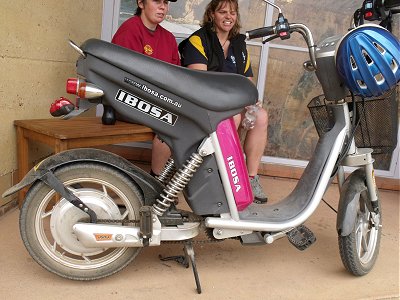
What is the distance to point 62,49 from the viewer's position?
3.07 meters

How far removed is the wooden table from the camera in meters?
2.44

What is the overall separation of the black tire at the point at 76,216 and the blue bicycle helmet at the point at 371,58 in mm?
1110

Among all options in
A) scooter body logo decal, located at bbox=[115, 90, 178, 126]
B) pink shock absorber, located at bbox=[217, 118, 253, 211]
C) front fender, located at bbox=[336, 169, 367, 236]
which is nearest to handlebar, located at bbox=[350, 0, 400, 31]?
front fender, located at bbox=[336, 169, 367, 236]

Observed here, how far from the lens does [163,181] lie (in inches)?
84.1

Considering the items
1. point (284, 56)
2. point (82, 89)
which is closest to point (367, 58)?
point (82, 89)

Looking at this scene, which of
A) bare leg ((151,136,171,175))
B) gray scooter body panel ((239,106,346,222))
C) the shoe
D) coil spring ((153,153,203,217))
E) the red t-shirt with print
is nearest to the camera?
coil spring ((153,153,203,217))

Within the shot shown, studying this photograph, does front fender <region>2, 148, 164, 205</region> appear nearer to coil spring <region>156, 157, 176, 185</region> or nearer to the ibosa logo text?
coil spring <region>156, 157, 176, 185</region>

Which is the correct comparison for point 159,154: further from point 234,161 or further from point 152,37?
point 234,161

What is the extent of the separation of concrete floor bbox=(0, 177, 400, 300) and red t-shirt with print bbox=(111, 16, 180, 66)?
1282 millimetres

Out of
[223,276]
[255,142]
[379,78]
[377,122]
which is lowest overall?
[223,276]

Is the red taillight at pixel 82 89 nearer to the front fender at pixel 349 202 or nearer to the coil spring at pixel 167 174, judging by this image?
the coil spring at pixel 167 174

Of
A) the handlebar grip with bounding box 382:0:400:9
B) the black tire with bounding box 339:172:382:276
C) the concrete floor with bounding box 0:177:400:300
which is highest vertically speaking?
the handlebar grip with bounding box 382:0:400:9

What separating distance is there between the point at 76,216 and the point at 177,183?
1.58 ft

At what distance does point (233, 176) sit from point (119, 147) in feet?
7.37
